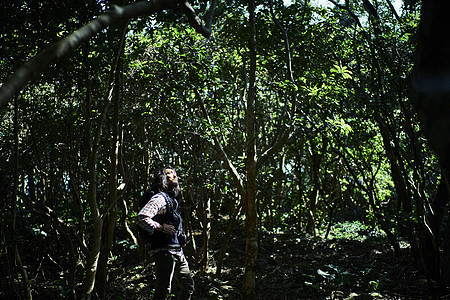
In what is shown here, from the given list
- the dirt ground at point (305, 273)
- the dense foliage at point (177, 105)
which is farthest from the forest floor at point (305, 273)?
the dense foliage at point (177, 105)

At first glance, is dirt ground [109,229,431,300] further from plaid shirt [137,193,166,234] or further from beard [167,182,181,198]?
plaid shirt [137,193,166,234]

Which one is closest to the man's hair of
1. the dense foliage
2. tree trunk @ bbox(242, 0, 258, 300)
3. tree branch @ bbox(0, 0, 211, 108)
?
the dense foliage

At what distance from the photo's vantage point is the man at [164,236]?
445cm

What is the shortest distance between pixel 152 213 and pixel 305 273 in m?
4.21

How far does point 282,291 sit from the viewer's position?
6.74 meters

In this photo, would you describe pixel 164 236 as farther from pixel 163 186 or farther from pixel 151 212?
pixel 163 186

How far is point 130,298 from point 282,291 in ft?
8.77

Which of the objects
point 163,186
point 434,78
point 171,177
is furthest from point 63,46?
point 171,177

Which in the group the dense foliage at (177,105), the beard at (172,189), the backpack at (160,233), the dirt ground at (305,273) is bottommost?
the dirt ground at (305,273)

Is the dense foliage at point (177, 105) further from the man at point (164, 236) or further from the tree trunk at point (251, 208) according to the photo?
the man at point (164, 236)

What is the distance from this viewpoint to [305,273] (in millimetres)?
7520

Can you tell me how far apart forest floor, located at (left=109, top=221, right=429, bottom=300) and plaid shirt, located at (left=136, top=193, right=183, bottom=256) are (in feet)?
8.40

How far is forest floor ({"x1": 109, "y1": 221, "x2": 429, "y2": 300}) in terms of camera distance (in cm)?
627

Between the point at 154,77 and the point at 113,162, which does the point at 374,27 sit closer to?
the point at 154,77
